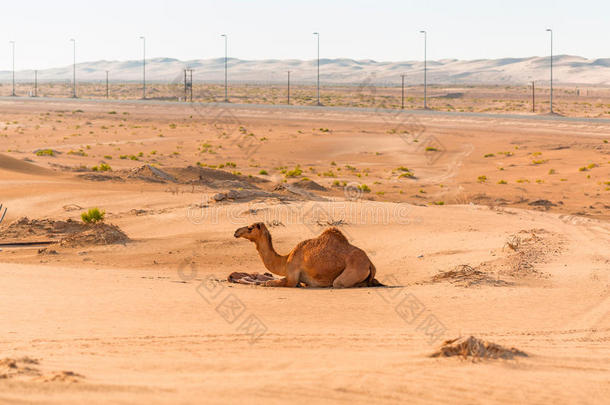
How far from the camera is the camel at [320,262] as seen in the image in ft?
44.5

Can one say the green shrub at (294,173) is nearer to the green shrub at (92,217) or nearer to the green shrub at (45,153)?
the green shrub at (45,153)

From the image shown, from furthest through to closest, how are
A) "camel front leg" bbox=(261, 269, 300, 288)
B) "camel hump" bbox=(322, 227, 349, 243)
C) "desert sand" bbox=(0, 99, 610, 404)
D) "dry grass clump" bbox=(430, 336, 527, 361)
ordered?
"camel front leg" bbox=(261, 269, 300, 288) < "camel hump" bbox=(322, 227, 349, 243) < "dry grass clump" bbox=(430, 336, 527, 361) < "desert sand" bbox=(0, 99, 610, 404)

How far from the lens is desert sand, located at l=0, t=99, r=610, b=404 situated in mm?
7855

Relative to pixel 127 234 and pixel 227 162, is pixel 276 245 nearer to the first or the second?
pixel 127 234

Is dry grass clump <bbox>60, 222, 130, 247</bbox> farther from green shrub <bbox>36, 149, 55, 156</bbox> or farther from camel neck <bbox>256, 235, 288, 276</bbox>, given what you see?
green shrub <bbox>36, 149, 55, 156</bbox>

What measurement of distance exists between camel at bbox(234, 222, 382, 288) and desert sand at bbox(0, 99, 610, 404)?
41cm

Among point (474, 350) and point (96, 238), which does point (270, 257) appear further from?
point (96, 238)

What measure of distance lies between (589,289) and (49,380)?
10108mm

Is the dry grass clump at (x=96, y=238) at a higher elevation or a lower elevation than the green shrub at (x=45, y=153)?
lower

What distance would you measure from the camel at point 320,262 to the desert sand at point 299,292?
0.41 metres

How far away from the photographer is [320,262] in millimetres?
13672

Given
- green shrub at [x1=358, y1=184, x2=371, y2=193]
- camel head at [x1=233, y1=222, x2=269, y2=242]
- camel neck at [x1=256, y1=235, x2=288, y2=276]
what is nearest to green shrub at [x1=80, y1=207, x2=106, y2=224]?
camel head at [x1=233, y1=222, x2=269, y2=242]

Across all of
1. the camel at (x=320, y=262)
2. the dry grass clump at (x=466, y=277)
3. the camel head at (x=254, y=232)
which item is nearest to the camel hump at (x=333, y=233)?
the camel at (x=320, y=262)

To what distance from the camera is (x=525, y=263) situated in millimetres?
15969
